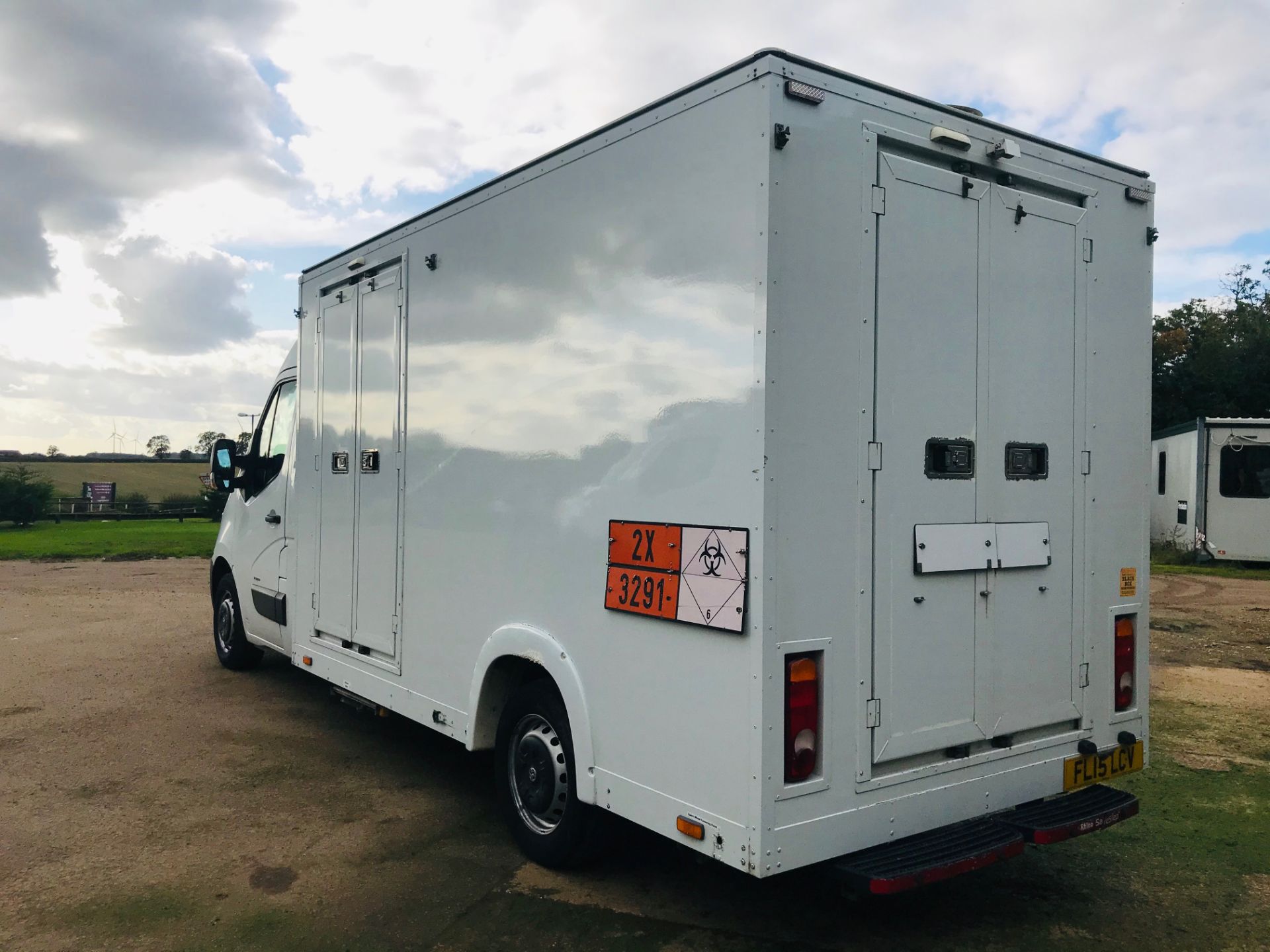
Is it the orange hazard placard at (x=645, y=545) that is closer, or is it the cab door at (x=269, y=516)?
the orange hazard placard at (x=645, y=545)

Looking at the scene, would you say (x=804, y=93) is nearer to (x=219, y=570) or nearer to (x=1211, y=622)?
(x=219, y=570)

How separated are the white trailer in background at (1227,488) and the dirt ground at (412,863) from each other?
36.5 ft

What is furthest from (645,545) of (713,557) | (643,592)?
(713,557)

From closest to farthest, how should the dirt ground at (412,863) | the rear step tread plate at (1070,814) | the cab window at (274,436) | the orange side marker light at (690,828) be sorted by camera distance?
the orange side marker light at (690,828)
the rear step tread plate at (1070,814)
the dirt ground at (412,863)
the cab window at (274,436)

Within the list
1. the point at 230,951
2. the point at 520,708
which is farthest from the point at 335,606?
the point at 230,951

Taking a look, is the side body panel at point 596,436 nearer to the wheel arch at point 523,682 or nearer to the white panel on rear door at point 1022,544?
the wheel arch at point 523,682

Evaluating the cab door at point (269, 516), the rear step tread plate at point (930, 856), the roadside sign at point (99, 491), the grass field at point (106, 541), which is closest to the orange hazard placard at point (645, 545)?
the rear step tread plate at point (930, 856)

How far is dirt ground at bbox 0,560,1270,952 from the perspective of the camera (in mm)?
3715

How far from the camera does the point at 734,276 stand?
10.5ft

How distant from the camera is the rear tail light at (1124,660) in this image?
4.13 metres

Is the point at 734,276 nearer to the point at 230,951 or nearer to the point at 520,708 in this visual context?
the point at 520,708

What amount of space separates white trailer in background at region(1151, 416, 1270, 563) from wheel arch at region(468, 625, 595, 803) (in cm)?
1587

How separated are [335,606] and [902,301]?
387 centimetres

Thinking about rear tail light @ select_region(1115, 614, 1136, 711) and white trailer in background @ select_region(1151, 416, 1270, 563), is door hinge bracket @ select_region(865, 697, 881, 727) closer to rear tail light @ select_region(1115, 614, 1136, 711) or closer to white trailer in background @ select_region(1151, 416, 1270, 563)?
rear tail light @ select_region(1115, 614, 1136, 711)
